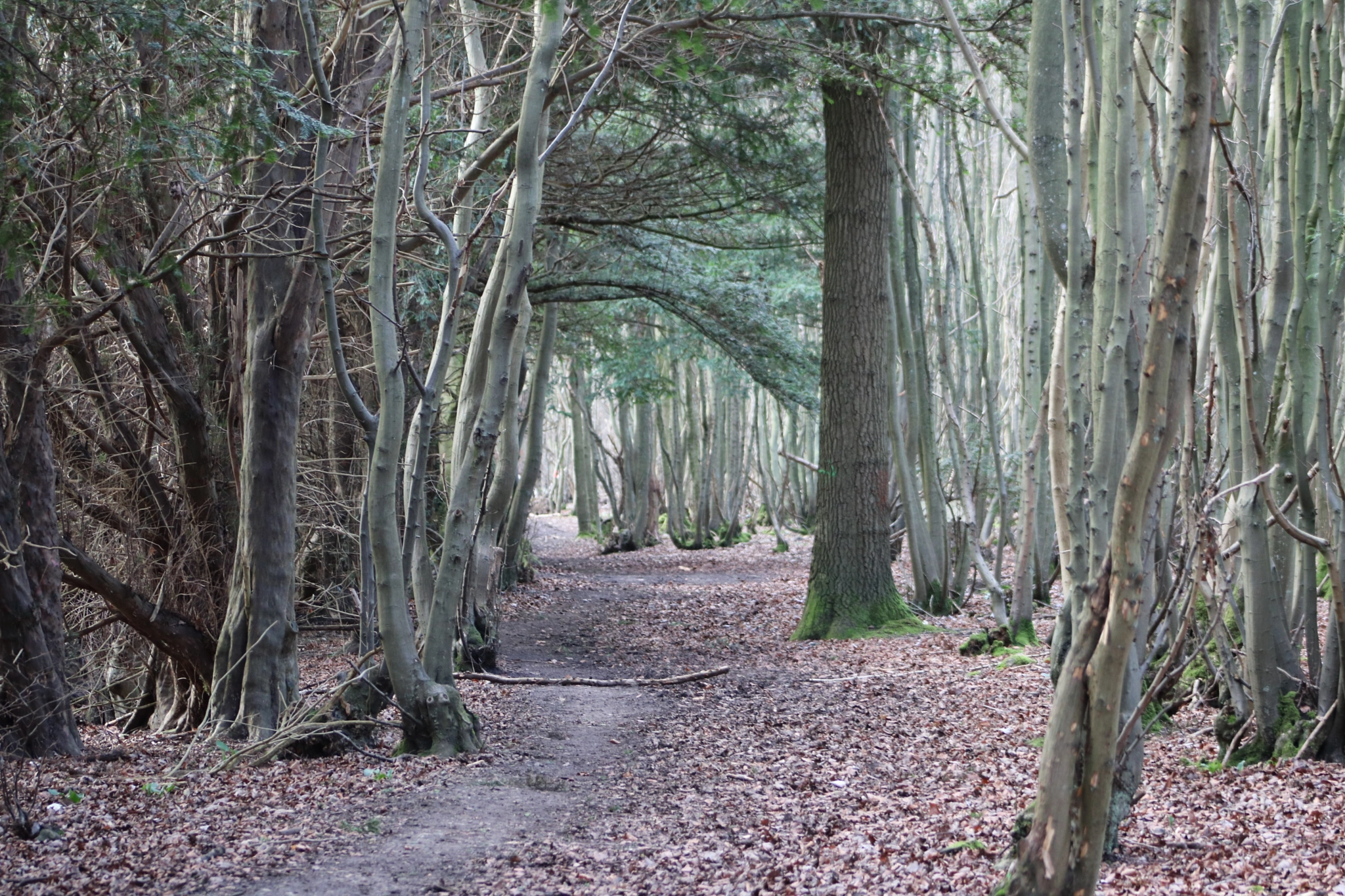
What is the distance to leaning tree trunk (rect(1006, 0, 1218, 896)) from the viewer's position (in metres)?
2.76

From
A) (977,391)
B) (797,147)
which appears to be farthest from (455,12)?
(977,391)

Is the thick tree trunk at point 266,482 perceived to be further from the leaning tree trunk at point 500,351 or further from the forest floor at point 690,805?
the leaning tree trunk at point 500,351

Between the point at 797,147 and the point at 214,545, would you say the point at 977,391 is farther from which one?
the point at 214,545

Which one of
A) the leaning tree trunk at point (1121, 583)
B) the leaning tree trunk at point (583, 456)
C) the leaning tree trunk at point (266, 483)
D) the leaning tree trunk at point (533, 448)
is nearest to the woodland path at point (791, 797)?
the leaning tree trunk at point (1121, 583)

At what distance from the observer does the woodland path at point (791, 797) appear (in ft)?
13.3

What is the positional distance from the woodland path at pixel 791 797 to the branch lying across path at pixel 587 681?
0.30ft

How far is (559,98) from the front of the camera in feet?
36.3

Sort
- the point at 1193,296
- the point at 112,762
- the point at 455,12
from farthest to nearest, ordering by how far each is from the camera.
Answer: the point at 455,12 → the point at 112,762 → the point at 1193,296

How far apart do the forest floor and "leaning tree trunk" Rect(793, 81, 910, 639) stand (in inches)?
83.3

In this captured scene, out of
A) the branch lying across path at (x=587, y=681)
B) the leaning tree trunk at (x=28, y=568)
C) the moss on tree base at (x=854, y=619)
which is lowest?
the branch lying across path at (x=587, y=681)

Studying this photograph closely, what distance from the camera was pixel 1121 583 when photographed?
288cm

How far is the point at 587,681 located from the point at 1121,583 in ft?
20.6

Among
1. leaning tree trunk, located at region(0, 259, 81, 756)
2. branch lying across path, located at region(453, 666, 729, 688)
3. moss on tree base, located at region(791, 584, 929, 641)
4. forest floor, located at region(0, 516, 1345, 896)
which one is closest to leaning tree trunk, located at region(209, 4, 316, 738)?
forest floor, located at region(0, 516, 1345, 896)

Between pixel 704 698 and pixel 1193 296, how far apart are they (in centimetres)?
601
